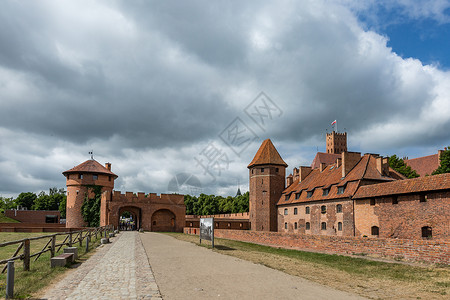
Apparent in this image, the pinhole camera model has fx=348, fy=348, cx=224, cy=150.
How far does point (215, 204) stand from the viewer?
82625 millimetres

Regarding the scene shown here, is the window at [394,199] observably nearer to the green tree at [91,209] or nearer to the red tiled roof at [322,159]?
the green tree at [91,209]

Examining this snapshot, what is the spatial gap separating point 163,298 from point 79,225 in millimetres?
44871

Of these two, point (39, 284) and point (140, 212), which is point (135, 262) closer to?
point (39, 284)

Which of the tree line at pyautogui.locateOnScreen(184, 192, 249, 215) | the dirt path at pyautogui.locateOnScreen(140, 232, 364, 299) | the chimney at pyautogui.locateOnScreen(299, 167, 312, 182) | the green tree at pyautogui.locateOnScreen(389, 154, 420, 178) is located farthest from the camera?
the tree line at pyautogui.locateOnScreen(184, 192, 249, 215)

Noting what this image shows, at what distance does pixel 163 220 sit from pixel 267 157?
54.2 feet

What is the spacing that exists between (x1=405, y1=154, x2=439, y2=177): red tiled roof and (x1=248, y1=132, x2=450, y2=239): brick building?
2056 centimetres

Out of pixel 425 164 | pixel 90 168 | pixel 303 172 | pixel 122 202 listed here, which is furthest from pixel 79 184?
pixel 425 164

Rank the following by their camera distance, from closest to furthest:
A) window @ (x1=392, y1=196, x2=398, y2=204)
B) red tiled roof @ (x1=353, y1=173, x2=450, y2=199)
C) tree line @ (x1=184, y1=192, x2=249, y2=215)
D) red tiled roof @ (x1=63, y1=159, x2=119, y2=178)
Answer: red tiled roof @ (x1=353, y1=173, x2=450, y2=199) → window @ (x1=392, y1=196, x2=398, y2=204) → red tiled roof @ (x1=63, y1=159, x2=119, y2=178) → tree line @ (x1=184, y1=192, x2=249, y2=215)

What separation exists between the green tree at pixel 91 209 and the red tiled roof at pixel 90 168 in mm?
2263

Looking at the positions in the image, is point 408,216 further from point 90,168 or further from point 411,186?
point 90,168

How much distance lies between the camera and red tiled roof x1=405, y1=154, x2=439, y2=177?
176 feet

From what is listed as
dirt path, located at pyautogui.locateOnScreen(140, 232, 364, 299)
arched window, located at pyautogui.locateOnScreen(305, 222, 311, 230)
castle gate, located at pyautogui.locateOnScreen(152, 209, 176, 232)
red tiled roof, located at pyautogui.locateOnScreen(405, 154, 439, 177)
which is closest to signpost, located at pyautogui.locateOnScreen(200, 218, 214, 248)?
dirt path, located at pyautogui.locateOnScreen(140, 232, 364, 299)

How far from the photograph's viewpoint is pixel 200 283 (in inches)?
353

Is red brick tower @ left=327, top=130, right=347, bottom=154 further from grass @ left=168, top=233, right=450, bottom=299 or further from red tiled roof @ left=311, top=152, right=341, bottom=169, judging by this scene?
grass @ left=168, top=233, right=450, bottom=299
